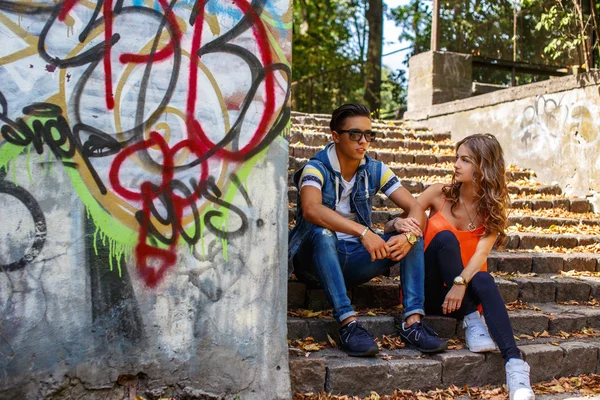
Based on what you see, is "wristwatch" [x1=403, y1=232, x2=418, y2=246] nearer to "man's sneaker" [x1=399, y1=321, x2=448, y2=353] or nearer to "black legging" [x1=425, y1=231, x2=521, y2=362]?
"black legging" [x1=425, y1=231, x2=521, y2=362]

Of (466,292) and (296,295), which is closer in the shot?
(466,292)

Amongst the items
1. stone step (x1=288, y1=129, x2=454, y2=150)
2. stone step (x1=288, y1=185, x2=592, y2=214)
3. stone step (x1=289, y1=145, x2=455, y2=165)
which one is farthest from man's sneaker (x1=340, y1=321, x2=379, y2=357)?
stone step (x1=288, y1=185, x2=592, y2=214)

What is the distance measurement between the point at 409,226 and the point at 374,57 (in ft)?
39.5

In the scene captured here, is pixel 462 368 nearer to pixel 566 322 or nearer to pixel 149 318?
pixel 566 322

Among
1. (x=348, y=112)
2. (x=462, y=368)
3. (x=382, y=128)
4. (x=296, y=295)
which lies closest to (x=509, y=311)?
(x=462, y=368)

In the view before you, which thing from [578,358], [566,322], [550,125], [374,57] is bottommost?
[578,358]

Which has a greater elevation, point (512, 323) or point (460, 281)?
point (460, 281)

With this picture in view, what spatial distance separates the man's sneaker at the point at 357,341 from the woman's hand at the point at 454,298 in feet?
1.90

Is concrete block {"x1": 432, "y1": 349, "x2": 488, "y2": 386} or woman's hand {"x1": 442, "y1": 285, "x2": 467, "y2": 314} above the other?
woman's hand {"x1": 442, "y1": 285, "x2": 467, "y2": 314}

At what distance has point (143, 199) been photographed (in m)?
3.03

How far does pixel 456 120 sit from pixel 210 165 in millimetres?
6192

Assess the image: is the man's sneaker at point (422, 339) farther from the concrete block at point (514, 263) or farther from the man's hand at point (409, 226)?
the concrete block at point (514, 263)

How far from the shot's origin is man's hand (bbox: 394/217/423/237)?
3.68 m

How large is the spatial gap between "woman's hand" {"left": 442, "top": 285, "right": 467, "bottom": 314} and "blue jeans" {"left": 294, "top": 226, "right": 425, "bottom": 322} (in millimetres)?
184
